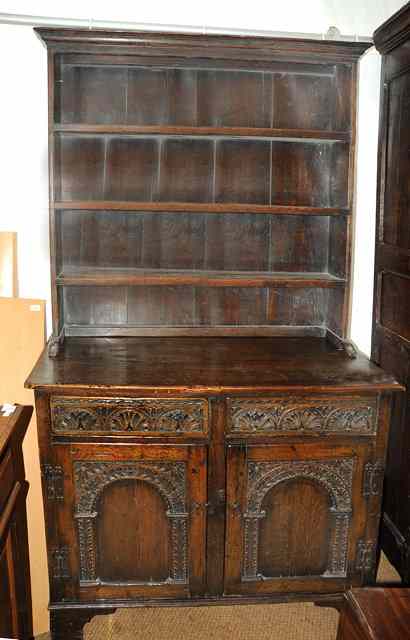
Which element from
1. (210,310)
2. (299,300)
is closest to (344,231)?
(299,300)

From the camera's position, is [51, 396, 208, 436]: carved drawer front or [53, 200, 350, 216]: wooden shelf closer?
[51, 396, 208, 436]: carved drawer front

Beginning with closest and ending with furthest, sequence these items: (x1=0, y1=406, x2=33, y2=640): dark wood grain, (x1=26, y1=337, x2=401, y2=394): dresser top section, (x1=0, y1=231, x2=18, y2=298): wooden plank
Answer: (x1=0, y1=406, x2=33, y2=640): dark wood grain < (x1=26, y1=337, x2=401, y2=394): dresser top section < (x1=0, y1=231, x2=18, y2=298): wooden plank

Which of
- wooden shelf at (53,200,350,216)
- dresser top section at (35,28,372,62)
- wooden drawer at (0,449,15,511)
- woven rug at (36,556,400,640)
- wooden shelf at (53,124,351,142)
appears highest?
dresser top section at (35,28,372,62)

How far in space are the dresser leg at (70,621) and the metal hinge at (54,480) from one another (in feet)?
1.43

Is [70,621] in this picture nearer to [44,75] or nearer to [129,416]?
[129,416]

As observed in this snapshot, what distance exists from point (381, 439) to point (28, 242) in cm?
159

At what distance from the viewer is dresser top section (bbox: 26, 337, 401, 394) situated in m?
1.86

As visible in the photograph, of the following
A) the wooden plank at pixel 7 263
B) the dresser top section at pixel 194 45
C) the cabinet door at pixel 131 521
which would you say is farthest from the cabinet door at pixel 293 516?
the dresser top section at pixel 194 45

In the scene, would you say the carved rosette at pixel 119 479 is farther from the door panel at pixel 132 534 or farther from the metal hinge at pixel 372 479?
the metal hinge at pixel 372 479

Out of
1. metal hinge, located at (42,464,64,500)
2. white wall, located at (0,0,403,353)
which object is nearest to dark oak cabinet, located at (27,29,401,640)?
metal hinge, located at (42,464,64,500)

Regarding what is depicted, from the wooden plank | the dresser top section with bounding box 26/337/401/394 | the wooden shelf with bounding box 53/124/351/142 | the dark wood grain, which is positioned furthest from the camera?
the wooden plank

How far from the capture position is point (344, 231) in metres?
2.23

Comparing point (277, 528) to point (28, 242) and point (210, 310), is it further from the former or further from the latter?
point (28, 242)

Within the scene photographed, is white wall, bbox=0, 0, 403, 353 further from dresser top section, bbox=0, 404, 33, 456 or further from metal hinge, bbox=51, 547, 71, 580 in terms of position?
metal hinge, bbox=51, 547, 71, 580
